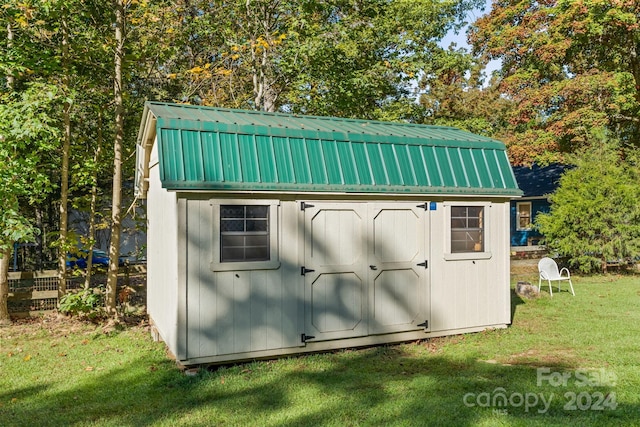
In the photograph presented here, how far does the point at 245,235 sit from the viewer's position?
574cm

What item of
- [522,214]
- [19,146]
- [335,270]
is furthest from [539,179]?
[19,146]

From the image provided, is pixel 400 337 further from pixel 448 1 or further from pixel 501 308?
pixel 448 1

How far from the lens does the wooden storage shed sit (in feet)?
18.1

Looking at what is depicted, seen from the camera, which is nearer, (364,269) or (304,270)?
(304,270)

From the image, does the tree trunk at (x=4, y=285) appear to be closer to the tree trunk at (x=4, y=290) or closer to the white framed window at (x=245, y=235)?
the tree trunk at (x=4, y=290)

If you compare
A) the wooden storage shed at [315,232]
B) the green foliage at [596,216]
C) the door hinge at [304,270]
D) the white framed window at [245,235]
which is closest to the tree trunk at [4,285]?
the wooden storage shed at [315,232]

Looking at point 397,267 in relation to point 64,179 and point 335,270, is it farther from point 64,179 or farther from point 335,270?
point 64,179

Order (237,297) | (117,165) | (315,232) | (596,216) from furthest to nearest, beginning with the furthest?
(596,216)
(117,165)
(315,232)
(237,297)

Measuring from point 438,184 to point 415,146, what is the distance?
24.9 inches

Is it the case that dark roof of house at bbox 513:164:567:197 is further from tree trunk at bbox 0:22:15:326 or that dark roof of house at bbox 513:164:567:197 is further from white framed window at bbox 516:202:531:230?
tree trunk at bbox 0:22:15:326

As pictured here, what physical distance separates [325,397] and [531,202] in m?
19.2

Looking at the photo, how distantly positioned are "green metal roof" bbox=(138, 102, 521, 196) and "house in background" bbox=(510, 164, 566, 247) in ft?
48.7

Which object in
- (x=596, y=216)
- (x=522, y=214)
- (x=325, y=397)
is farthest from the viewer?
(x=522, y=214)

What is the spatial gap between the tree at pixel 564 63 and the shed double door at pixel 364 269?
1186cm
